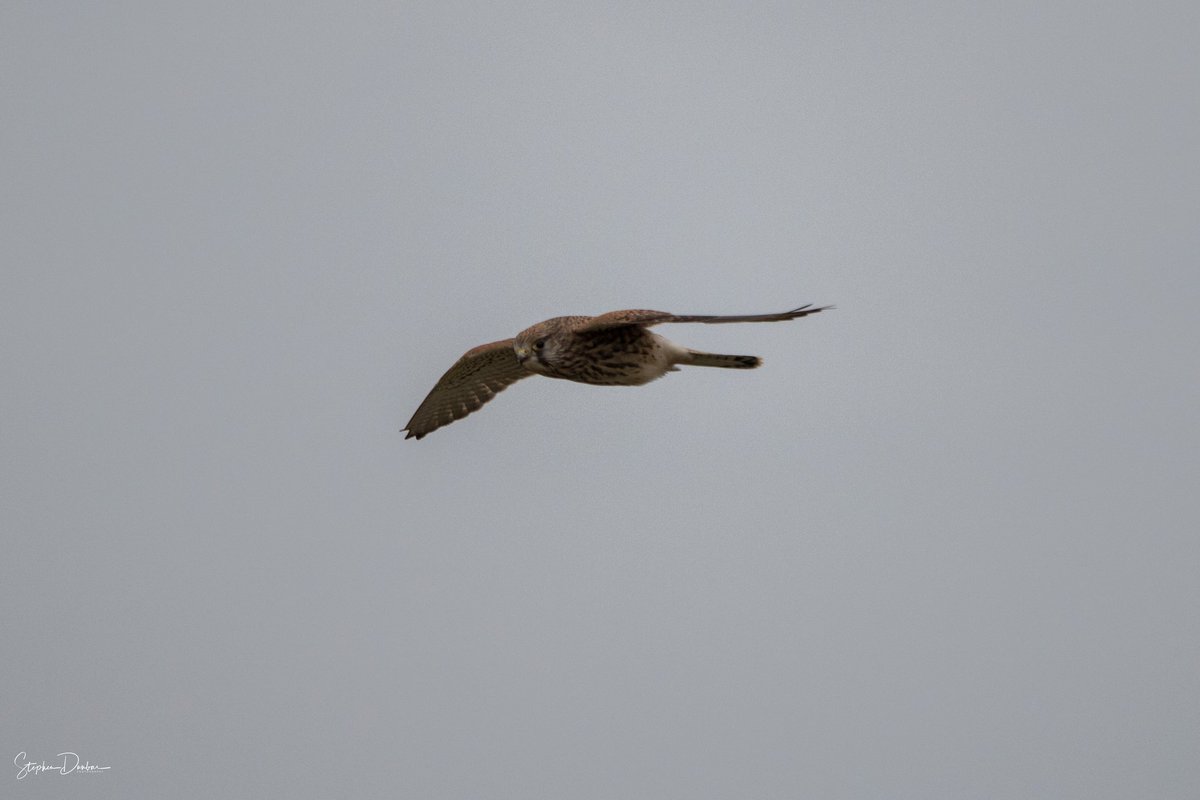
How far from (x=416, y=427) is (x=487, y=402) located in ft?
3.08

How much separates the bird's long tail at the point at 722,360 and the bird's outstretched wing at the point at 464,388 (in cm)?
296

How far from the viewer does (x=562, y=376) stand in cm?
1509

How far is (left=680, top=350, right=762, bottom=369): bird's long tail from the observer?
14647 mm

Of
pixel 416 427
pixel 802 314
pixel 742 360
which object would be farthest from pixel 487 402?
pixel 802 314

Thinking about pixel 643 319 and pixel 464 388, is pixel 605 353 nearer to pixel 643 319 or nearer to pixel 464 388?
pixel 643 319

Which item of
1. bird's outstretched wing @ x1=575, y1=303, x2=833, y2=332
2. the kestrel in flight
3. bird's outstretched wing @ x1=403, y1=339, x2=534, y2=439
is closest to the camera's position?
bird's outstretched wing @ x1=575, y1=303, x2=833, y2=332

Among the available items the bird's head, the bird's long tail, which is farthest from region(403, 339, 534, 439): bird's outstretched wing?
the bird's long tail

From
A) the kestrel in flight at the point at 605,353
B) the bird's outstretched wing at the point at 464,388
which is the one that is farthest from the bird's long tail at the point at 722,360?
the bird's outstretched wing at the point at 464,388

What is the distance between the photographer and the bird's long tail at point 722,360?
14647mm

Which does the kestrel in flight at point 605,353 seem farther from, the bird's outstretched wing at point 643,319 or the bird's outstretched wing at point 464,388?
the bird's outstretched wing at point 464,388

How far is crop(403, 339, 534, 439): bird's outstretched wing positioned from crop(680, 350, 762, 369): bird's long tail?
296 centimetres

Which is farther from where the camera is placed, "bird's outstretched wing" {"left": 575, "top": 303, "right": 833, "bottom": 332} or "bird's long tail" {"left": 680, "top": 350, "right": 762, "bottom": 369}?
"bird's long tail" {"left": 680, "top": 350, "right": 762, "bottom": 369}

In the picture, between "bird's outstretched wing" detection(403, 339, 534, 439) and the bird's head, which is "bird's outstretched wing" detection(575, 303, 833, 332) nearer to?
the bird's head

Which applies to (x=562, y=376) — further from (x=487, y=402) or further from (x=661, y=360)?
(x=487, y=402)
